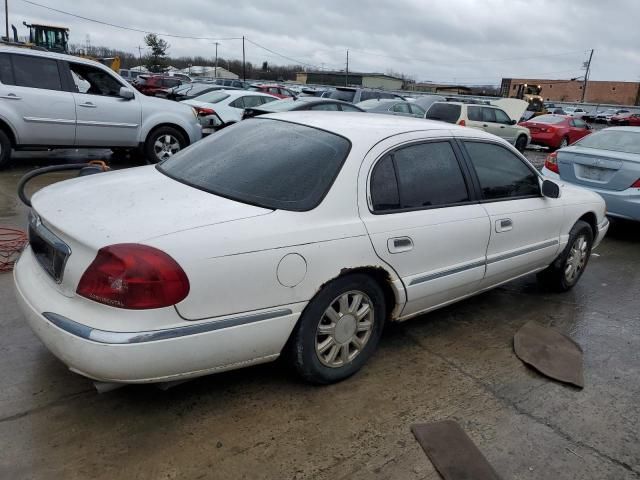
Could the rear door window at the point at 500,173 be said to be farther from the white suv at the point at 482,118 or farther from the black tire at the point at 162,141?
the white suv at the point at 482,118

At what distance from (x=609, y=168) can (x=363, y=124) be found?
4804mm

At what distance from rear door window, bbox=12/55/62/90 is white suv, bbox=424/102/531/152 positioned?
988 centimetres

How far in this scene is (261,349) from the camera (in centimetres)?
264

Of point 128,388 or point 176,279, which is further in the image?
point 128,388

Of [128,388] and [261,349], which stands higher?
[261,349]

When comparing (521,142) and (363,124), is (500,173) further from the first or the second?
(521,142)

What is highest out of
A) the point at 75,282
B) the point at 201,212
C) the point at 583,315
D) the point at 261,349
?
the point at 201,212

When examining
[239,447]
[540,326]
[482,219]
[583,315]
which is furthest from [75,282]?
[583,315]

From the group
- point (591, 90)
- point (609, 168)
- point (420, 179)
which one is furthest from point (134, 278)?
point (591, 90)

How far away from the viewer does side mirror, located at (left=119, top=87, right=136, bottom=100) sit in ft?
27.9

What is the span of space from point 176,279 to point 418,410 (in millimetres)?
1554

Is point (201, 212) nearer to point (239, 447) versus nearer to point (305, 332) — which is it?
point (305, 332)

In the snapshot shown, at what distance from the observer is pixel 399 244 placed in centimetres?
310

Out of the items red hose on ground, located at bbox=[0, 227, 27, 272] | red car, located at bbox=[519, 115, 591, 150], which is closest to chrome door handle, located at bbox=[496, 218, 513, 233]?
red hose on ground, located at bbox=[0, 227, 27, 272]
